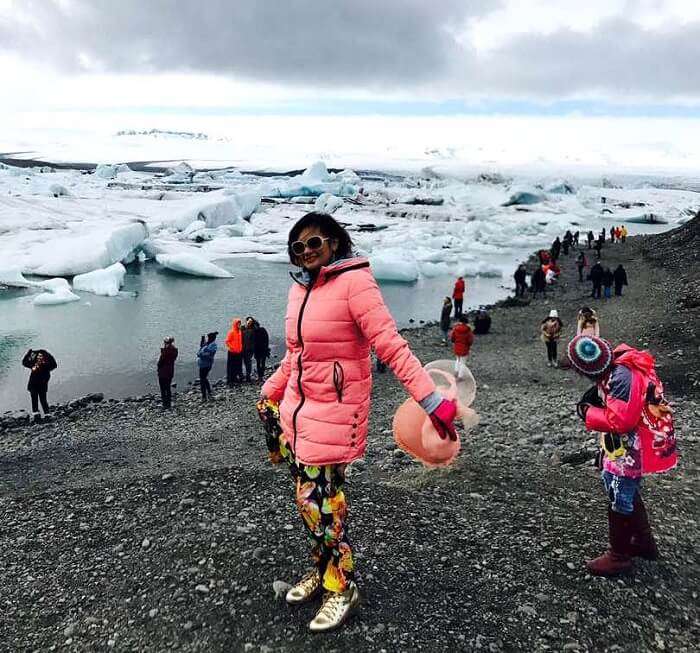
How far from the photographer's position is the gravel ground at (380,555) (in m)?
3.12

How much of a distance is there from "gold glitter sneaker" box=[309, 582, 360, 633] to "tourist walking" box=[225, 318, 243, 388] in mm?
8790

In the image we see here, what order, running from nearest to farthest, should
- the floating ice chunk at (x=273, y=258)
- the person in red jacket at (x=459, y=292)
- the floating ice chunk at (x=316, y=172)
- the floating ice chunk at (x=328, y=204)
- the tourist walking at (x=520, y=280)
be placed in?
1. the person in red jacket at (x=459, y=292)
2. the tourist walking at (x=520, y=280)
3. the floating ice chunk at (x=273, y=258)
4. the floating ice chunk at (x=328, y=204)
5. the floating ice chunk at (x=316, y=172)

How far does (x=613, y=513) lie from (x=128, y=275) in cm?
2892

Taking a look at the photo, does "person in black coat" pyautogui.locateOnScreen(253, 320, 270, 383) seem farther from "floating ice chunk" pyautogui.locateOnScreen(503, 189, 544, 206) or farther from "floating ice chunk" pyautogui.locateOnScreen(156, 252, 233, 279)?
"floating ice chunk" pyautogui.locateOnScreen(503, 189, 544, 206)

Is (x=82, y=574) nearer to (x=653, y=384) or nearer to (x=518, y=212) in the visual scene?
(x=653, y=384)

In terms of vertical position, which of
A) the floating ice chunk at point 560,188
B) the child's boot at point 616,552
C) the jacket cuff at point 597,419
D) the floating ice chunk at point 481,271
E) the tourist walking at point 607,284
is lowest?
the floating ice chunk at point 481,271

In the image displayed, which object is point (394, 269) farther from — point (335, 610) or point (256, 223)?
point (335, 610)

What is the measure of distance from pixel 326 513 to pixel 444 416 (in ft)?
2.56

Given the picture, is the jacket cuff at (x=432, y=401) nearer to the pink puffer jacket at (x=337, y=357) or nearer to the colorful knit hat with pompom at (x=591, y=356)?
the pink puffer jacket at (x=337, y=357)

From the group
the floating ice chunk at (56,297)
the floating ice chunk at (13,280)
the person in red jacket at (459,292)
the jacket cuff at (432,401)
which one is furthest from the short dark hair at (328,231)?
the floating ice chunk at (13,280)

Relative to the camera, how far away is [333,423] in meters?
2.73

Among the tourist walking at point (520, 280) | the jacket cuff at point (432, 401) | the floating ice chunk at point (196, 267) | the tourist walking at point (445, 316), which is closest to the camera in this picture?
the jacket cuff at point (432, 401)

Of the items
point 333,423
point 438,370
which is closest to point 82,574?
point 333,423

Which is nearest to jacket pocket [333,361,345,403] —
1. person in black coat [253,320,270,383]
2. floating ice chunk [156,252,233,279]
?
person in black coat [253,320,270,383]
